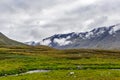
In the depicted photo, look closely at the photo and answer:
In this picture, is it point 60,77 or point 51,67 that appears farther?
point 51,67

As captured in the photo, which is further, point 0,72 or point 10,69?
point 10,69

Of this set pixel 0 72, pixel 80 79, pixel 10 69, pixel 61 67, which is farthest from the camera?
pixel 61 67

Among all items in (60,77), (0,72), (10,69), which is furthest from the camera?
(10,69)

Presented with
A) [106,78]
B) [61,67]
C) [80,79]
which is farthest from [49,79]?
[61,67]

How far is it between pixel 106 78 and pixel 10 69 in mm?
26368

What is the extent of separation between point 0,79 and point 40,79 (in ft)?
23.7

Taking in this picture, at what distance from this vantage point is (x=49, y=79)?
2137 inches

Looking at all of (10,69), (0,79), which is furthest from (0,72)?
(0,79)

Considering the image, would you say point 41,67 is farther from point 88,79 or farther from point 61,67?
point 88,79

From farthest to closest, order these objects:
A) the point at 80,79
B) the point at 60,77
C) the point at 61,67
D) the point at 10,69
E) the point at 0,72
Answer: the point at 61,67, the point at 10,69, the point at 0,72, the point at 60,77, the point at 80,79

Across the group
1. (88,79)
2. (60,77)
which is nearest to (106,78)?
(88,79)

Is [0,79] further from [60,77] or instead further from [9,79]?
[60,77]

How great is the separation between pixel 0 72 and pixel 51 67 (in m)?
14.9

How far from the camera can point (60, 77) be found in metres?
56.6
